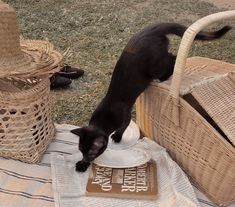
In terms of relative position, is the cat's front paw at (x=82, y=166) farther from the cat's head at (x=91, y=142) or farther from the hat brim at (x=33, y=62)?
the hat brim at (x=33, y=62)

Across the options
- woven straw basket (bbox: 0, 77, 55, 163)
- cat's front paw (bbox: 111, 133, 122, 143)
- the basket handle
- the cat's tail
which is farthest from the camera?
cat's front paw (bbox: 111, 133, 122, 143)

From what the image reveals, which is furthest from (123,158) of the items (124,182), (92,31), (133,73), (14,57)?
(92,31)

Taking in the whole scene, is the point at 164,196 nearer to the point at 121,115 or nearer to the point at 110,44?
the point at 121,115

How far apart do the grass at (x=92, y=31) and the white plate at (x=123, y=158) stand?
1.76 feet

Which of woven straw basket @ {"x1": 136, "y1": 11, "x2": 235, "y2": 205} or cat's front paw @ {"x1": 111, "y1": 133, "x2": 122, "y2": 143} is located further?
cat's front paw @ {"x1": 111, "y1": 133, "x2": 122, "y2": 143}

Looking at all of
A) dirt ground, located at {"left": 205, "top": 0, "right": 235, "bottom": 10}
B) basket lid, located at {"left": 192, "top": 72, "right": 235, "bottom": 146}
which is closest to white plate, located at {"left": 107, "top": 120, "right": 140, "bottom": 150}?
basket lid, located at {"left": 192, "top": 72, "right": 235, "bottom": 146}

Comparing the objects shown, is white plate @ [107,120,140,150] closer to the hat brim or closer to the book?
the book

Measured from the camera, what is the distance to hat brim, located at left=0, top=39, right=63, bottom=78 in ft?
4.61

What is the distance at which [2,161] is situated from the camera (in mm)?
1596

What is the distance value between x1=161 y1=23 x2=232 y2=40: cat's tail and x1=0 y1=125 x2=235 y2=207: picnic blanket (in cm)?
60

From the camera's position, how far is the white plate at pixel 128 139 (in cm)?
166

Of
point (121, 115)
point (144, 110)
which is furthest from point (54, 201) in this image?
point (144, 110)

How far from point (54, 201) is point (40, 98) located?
15.4 inches

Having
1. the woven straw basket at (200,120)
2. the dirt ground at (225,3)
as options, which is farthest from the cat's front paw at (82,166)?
the dirt ground at (225,3)
